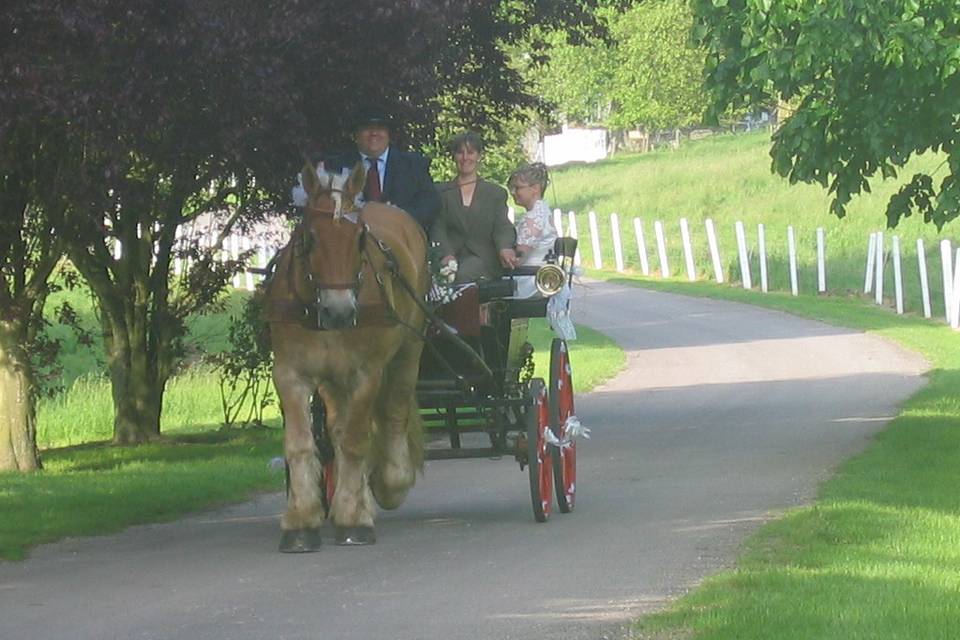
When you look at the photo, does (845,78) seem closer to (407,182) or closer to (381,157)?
(407,182)

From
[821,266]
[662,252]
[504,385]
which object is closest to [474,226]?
[504,385]

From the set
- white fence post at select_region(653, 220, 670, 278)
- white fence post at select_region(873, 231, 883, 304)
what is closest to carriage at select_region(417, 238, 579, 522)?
white fence post at select_region(873, 231, 883, 304)

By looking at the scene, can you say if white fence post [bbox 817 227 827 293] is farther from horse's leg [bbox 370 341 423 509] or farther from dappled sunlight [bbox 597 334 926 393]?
horse's leg [bbox 370 341 423 509]

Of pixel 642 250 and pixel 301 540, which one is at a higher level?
pixel 642 250

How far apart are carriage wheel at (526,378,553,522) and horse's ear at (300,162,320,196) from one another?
225cm

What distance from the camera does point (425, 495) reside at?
14.5 metres

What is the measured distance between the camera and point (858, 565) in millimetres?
10000

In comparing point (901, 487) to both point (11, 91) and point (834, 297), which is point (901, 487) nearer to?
point (11, 91)

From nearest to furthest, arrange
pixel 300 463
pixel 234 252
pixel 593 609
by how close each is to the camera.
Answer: pixel 593 609 → pixel 300 463 → pixel 234 252

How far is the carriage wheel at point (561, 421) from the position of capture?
496 inches

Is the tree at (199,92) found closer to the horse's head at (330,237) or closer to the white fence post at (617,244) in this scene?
the horse's head at (330,237)

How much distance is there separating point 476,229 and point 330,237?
2243 millimetres

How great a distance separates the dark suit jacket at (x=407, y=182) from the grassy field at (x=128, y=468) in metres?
2.68

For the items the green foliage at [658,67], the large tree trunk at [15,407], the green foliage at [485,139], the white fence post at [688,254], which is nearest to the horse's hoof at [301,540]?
the green foliage at [485,139]
